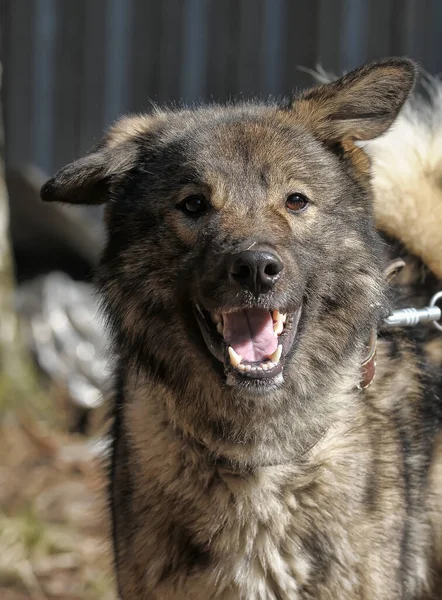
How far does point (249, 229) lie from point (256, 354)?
35cm

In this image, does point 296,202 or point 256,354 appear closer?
point 256,354

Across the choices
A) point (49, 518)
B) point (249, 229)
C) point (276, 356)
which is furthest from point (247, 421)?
point (49, 518)

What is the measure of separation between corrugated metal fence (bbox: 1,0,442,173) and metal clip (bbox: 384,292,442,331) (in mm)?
3228

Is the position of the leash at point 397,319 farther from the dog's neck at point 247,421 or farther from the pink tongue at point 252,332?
the pink tongue at point 252,332

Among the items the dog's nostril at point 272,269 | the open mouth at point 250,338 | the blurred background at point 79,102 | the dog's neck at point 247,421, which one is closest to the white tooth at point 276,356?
the open mouth at point 250,338

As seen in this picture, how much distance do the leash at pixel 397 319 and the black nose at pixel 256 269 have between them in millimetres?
570

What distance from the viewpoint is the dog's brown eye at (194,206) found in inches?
106

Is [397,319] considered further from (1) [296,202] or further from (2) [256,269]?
(2) [256,269]

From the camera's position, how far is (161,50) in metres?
6.77

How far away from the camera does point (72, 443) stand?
534 centimetres

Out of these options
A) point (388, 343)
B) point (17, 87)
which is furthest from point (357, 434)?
→ point (17, 87)

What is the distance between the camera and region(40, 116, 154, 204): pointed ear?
2707mm

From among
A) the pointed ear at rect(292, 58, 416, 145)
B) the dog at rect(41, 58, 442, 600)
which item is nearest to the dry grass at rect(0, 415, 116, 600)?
the dog at rect(41, 58, 442, 600)

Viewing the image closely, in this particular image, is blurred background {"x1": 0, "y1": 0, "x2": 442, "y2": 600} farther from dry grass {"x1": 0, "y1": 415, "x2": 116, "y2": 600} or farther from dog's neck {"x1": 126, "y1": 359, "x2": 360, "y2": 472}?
dog's neck {"x1": 126, "y1": 359, "x2": 360, "y2": 472}
